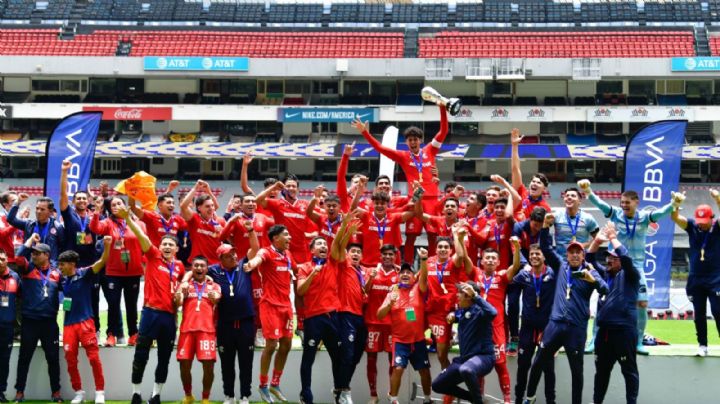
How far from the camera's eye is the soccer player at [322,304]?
38.5 feet

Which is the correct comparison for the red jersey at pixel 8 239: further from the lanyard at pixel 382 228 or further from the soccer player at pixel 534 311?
the soccer player at pixel 534 311

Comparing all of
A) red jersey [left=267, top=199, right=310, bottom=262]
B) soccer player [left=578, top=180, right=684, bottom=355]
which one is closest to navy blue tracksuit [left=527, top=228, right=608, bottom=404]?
soccer player [left=578, top=180, right=684, bottom=355]

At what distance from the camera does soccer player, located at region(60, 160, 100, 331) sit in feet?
42.2

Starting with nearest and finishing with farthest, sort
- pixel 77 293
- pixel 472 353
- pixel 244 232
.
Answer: pixel 472 353
pixel 77 293
pixel 244 232

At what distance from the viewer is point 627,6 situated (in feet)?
145

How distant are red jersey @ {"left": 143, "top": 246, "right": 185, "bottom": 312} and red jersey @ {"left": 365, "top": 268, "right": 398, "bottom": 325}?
7.46 feet

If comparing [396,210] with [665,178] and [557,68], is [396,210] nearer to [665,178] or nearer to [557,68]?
[665,178]

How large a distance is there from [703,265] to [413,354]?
11.9 ft

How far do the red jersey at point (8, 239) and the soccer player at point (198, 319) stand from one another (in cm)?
298

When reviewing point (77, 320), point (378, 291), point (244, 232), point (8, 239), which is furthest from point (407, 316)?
point (8, 239)

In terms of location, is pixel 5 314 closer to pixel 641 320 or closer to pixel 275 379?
pixel 275 379

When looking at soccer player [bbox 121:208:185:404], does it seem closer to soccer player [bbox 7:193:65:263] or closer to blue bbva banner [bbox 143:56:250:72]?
soccer player [bbox 7:193:65:263]

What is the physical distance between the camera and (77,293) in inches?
475

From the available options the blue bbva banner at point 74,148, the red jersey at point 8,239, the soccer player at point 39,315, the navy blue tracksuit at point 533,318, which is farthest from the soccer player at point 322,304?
the blue bbva banner at point 74,148
